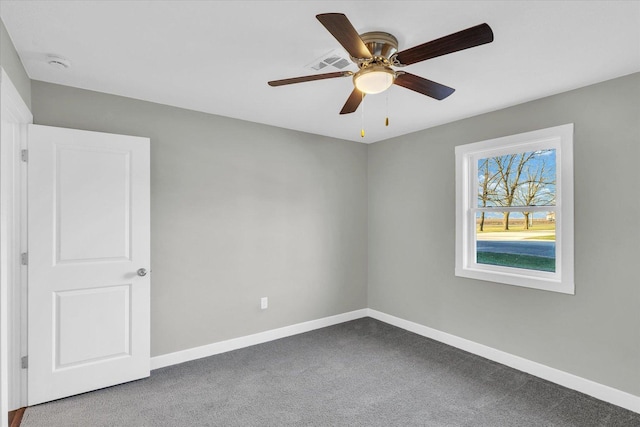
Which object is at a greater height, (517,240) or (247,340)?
(517,240)

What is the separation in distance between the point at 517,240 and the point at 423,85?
2.11 m

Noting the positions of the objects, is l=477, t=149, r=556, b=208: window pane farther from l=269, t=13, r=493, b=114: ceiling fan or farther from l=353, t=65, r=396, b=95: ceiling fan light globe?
l=353, t=65, r=396, b=95: ceiling fan light globe

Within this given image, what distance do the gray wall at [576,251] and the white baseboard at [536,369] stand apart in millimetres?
51

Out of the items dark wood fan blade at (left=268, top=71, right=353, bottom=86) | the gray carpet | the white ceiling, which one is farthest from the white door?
dark wood fan blade at (left=268, top=71, right=353, bottom=86)

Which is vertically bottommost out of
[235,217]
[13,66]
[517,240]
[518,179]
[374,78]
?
[517,240]

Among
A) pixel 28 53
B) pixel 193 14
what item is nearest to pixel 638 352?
pixel 193 14

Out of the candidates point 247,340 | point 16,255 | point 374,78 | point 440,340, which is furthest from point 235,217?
point 440,340

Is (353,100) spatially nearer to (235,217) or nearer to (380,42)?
(380,42)

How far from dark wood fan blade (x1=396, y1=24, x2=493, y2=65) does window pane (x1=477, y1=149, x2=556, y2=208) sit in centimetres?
205

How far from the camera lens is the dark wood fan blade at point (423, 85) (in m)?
1.98

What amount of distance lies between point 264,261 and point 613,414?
3.15 meters

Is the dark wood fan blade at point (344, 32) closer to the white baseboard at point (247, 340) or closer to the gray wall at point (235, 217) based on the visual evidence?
the gray wall at point (235, 217)

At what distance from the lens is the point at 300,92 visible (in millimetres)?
2846

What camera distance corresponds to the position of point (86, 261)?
2682mm
